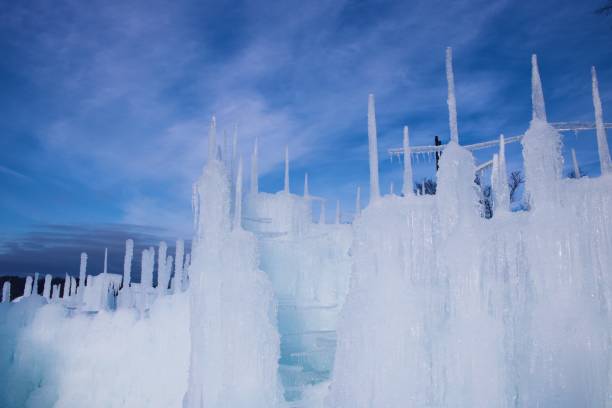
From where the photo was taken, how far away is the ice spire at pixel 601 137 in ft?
16.7

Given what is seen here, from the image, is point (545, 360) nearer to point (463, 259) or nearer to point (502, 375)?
point (502, 375)

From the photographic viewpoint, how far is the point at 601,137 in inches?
211

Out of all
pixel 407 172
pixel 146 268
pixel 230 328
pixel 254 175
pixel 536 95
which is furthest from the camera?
pixel 146 268

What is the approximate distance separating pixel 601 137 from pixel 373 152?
3.16 metres

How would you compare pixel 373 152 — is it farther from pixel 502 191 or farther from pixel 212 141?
pixel 212 141

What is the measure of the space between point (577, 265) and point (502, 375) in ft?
5.04

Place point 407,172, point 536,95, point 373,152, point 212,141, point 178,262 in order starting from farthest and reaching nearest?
point 178,262 → point 212,141 → point 373,152 → point 407,172 → point 536,95

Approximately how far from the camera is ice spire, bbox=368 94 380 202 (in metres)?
7.08

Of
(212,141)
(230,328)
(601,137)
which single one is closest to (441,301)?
(601,137)

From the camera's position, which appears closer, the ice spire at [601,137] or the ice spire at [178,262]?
the ice spire at [601,137]

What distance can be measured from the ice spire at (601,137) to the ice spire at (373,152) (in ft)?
9.69

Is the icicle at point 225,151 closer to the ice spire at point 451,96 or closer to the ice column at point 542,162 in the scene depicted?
the ice spire at point 451,96

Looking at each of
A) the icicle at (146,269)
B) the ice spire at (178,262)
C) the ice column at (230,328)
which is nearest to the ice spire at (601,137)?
the ice column at (230,328)

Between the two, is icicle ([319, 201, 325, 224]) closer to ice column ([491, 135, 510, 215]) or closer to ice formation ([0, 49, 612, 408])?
ice formation ([0, 49, 612, 408])
